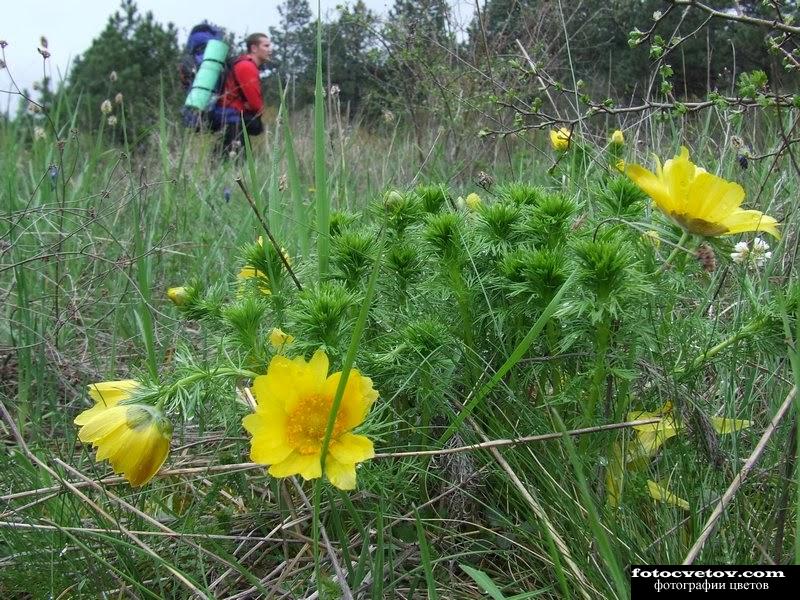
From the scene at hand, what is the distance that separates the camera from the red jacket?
4895 millimetres

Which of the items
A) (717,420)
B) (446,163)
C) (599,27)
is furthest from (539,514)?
(599,27)

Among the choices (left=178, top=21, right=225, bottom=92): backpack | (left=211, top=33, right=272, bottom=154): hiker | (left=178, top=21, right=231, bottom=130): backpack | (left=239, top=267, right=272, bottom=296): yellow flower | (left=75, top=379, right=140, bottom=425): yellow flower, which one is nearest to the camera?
(left=75, top=379, right=140, bottom=425): yellow flower

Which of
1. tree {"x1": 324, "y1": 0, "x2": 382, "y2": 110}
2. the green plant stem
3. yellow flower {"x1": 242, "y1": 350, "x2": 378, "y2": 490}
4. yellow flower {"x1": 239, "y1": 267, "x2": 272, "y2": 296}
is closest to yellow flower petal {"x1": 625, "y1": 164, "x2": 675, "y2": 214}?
the green plant stem

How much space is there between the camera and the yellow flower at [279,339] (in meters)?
0.89

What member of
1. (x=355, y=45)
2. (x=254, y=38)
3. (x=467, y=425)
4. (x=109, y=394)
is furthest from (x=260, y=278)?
(x=254, y=38)

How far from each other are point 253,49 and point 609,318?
497 centimetres

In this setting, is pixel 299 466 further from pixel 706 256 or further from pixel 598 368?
pixel 706 256

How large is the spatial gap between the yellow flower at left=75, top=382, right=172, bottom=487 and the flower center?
0.15 m

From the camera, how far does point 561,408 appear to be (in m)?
0.89

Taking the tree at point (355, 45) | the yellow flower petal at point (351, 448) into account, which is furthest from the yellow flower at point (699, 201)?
the tree at point (355, 45)

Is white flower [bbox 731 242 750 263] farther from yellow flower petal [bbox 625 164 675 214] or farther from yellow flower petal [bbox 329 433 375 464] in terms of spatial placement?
yellow flower petal [bbox 329 433 375 464]

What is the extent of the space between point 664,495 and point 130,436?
0.60 metres

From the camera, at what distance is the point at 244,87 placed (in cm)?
486

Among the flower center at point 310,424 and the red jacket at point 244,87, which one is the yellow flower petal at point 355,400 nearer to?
the flower center at point 310,424
